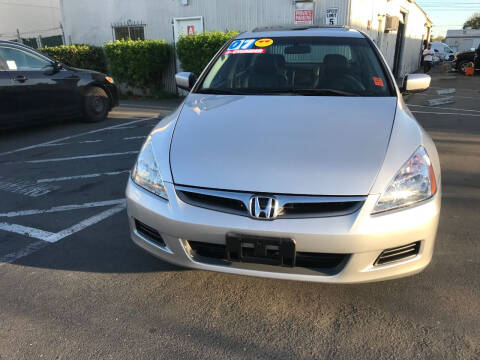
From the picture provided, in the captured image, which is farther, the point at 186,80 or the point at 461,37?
the point at 461,37

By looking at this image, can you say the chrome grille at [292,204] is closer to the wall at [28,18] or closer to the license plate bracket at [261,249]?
the license plate bracket at [261,249]

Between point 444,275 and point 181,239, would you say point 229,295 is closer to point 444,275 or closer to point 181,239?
point 181,239

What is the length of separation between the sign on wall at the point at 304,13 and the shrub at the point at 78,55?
6702 millimetres

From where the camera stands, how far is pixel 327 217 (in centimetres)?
185

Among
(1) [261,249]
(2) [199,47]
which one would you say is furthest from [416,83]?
(2) [199,47]

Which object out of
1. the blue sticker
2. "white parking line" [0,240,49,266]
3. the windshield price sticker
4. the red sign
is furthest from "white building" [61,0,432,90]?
"white parking line" [0,240,49,266]

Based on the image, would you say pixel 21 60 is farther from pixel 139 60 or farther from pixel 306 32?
pixel 139 60

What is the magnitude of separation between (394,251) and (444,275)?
0.88 meters

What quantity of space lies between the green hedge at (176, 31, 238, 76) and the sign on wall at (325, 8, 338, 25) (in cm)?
246

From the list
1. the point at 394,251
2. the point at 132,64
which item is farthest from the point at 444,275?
the point at 132,64

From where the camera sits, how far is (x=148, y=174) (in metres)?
2.22

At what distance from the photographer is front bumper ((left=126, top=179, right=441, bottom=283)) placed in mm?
1822

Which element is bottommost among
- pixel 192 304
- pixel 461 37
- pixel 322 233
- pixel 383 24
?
pixel 192 304

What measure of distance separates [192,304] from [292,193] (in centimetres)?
96
